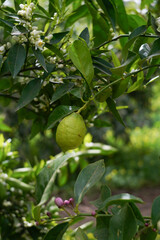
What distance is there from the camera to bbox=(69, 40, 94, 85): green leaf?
Result: 18.3 inches

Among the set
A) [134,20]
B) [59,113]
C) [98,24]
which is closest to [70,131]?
[59,113]

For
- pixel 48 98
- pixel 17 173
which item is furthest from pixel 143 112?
pixel 48 98

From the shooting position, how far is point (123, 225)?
1.50 feet

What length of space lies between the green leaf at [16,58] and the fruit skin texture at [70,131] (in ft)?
0.36

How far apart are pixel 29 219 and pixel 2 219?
13 centimetres

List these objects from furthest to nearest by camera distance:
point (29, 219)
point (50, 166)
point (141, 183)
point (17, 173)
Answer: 1. point (141, 183)
2. point (17, 173)
3. point (29, 219)
4. point (50, 166)

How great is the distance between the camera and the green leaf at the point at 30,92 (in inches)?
20.9

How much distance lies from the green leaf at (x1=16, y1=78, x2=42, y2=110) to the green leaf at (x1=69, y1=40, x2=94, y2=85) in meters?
0.09

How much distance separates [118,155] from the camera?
4719 mm

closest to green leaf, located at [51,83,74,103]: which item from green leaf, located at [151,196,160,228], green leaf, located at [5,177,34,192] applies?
green leaf, located at [151,196,160,228]

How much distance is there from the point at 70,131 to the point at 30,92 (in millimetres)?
103

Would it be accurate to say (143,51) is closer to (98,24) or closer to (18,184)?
(98,24)

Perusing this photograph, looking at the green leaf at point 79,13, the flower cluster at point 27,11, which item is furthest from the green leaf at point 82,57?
the green leaf at point 79,13

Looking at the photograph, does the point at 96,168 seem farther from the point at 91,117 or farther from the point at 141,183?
the point at 141,183
